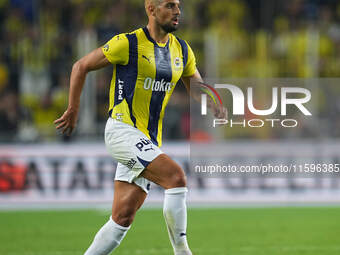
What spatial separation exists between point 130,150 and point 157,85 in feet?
1.90

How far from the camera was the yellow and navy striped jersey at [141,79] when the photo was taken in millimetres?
5734

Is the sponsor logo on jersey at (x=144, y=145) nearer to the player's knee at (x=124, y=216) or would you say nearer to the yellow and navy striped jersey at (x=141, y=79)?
the yellow and navy striped jersey at (x=141, y=79)

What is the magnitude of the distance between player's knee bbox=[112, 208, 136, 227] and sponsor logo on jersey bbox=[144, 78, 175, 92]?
0.98 m

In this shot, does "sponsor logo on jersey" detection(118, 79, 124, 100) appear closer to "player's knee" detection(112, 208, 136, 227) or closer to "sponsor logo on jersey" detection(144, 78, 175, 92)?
"sponsor logo on jersey" detection(144, 78, 175, 92)

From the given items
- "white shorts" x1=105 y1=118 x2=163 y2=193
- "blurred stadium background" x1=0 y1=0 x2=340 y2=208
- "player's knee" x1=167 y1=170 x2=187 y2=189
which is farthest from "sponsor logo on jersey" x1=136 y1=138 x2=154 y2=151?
"blurred stadium background" x1=0 y1=0 x2=340 y2=208

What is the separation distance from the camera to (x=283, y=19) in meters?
15.5

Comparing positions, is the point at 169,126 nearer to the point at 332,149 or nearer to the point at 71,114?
the point at 332,149

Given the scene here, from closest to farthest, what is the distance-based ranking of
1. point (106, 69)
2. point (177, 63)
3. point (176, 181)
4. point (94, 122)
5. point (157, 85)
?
1. point (176, 181)
2. point (157, 85)
3. point (177, 63)
4. point (94, 122)
5. point (106, 69)

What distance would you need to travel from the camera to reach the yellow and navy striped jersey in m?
5.73

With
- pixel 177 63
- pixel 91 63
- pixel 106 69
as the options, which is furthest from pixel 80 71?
pixel 106 69

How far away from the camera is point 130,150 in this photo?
5.66 metres

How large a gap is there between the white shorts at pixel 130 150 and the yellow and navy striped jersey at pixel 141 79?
77 millimetres

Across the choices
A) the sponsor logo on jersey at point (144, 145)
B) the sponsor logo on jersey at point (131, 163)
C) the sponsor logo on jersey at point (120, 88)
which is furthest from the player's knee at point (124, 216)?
the sponsor logo on jersey at point (120, 88)

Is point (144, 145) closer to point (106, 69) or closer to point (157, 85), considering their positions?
point (157, 85)
